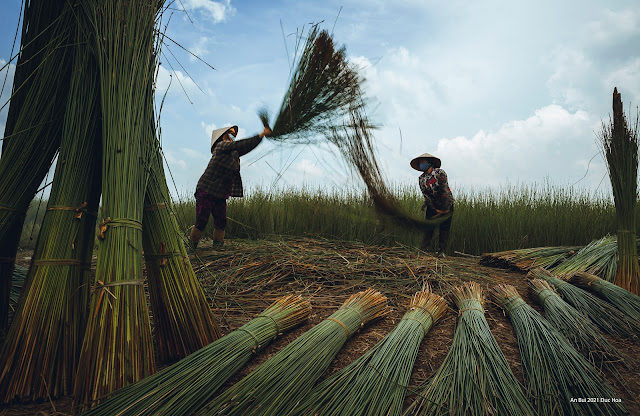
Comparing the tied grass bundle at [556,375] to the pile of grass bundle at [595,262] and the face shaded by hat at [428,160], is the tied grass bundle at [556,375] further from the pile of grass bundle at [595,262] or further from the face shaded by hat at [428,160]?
the face shaded by hat at [428,160]

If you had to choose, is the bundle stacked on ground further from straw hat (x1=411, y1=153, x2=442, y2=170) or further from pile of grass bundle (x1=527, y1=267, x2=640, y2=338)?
straw hat (x1=411, y1=153, x2=442, y2=170)

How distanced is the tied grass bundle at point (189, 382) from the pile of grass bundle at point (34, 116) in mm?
1114

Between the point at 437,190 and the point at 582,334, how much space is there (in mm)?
3372

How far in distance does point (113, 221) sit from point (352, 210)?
5153 millimetres

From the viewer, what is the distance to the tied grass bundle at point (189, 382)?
1.37 m

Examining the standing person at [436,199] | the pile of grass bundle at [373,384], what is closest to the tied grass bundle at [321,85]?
the pile of grass bundle at [373,384]

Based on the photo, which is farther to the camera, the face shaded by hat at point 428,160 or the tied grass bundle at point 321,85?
the face shaded by hat at point 428,160

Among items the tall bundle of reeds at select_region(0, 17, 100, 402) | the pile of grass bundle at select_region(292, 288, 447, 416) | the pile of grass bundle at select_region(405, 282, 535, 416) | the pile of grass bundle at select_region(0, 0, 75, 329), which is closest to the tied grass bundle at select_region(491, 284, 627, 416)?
the pile of grass bundle at select_region(405, 282, 535, 416)

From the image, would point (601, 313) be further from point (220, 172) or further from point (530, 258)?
point (220, 172)

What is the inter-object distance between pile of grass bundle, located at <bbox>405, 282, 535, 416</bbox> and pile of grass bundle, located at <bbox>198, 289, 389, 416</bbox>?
16.2 inches

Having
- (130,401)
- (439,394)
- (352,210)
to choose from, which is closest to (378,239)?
(352,210)

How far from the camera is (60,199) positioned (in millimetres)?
1742

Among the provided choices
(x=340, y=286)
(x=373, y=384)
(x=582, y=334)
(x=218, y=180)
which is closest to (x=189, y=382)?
(x=373, y=384)

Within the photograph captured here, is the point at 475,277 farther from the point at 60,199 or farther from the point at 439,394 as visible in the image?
the point at 60,199
